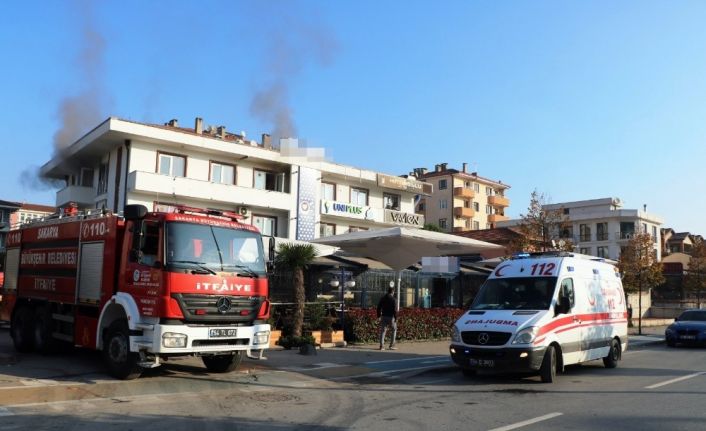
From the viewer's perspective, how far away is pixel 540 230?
25.5 metres

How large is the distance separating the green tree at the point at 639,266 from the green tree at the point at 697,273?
65.9ft

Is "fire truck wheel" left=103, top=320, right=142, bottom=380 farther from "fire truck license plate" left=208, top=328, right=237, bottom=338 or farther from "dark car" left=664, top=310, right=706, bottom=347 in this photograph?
"dark car" left=664, top=310, right=706, bottom=347

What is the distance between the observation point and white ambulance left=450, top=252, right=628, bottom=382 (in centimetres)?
1052

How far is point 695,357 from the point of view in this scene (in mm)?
17484

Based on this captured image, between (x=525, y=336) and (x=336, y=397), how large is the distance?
3.53 metres

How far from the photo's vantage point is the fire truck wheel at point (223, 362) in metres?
11.4

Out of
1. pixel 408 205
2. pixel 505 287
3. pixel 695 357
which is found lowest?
pixel 695 357

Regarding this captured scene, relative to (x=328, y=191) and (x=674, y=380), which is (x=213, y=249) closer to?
(x=674, y=380)

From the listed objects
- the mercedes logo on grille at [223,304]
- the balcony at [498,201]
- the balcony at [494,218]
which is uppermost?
the balcony at [498,201]

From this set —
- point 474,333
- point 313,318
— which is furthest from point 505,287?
point 313,318

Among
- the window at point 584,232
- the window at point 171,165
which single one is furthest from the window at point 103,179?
the window at point 584,232

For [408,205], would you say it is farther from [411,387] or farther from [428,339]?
[411,387]

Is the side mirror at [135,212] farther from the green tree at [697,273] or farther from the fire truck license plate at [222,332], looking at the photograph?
the green tree at [697,273]

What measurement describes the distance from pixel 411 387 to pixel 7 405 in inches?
254
